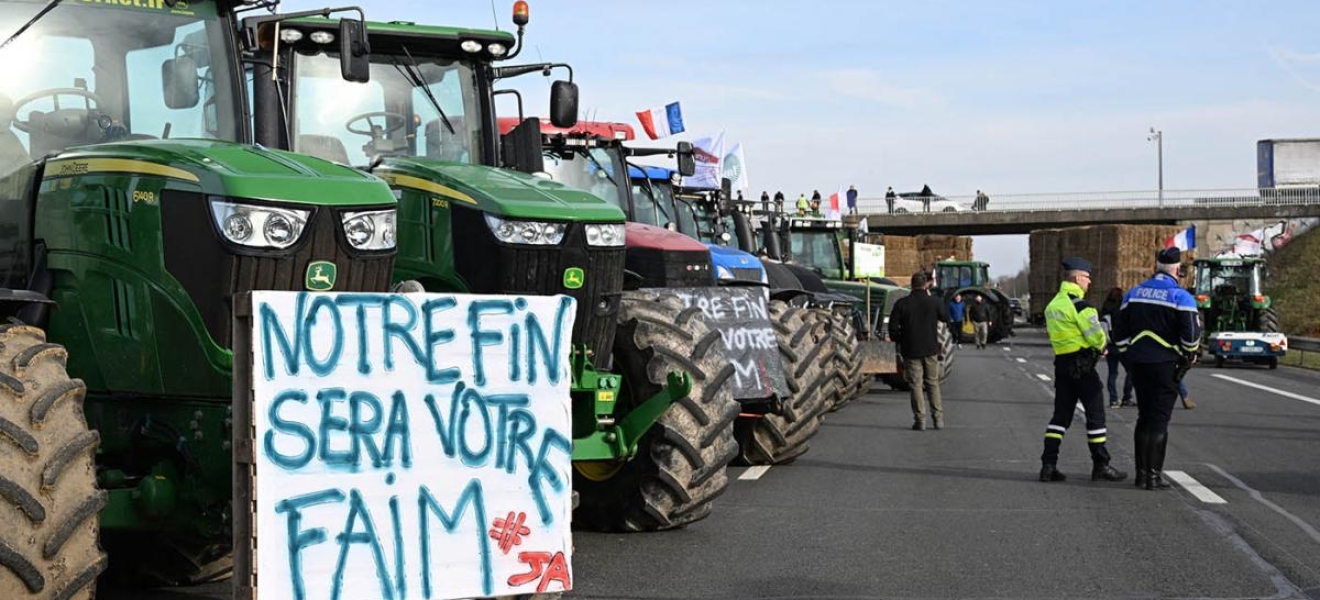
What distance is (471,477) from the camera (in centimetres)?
636

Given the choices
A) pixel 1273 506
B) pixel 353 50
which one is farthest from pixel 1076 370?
pixel 353 50

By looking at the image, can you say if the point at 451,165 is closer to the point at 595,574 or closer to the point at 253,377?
the point at 595,574

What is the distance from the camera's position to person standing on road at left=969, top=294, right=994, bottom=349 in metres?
45.1

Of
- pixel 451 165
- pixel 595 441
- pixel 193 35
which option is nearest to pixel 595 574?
pixel 595 441

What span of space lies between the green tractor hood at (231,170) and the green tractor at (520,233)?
1.11m

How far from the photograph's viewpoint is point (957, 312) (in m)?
45.7

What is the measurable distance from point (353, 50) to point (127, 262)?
1748mm

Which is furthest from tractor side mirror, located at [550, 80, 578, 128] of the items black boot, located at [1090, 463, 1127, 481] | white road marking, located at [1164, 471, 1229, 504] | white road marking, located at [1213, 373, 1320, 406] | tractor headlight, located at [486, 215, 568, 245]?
white road marking, located at [1213, 373, 1320, 406]

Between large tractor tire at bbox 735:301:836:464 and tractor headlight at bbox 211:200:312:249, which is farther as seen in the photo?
large tractor tire at bbox 735:301:836:464

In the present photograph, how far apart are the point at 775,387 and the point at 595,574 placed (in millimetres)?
4017

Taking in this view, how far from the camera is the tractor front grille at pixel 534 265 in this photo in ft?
27.8

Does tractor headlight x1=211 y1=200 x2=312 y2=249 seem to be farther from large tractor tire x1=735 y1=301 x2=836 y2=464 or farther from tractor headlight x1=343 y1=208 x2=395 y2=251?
large tractor tire x1=735 y1=301 x2=836 y2=464

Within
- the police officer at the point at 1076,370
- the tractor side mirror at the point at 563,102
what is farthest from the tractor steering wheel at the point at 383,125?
the police officer at the point at 1076,370

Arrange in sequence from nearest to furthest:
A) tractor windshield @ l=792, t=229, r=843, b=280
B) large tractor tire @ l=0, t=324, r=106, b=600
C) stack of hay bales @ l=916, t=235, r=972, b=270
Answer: large tractor tire @ l=0, t=324, r=106, b=600 → tractor windshield @ l=792, t=229, r=843, b=280 → stack of hay bales @ l=916, t=235, r=972, b=270
